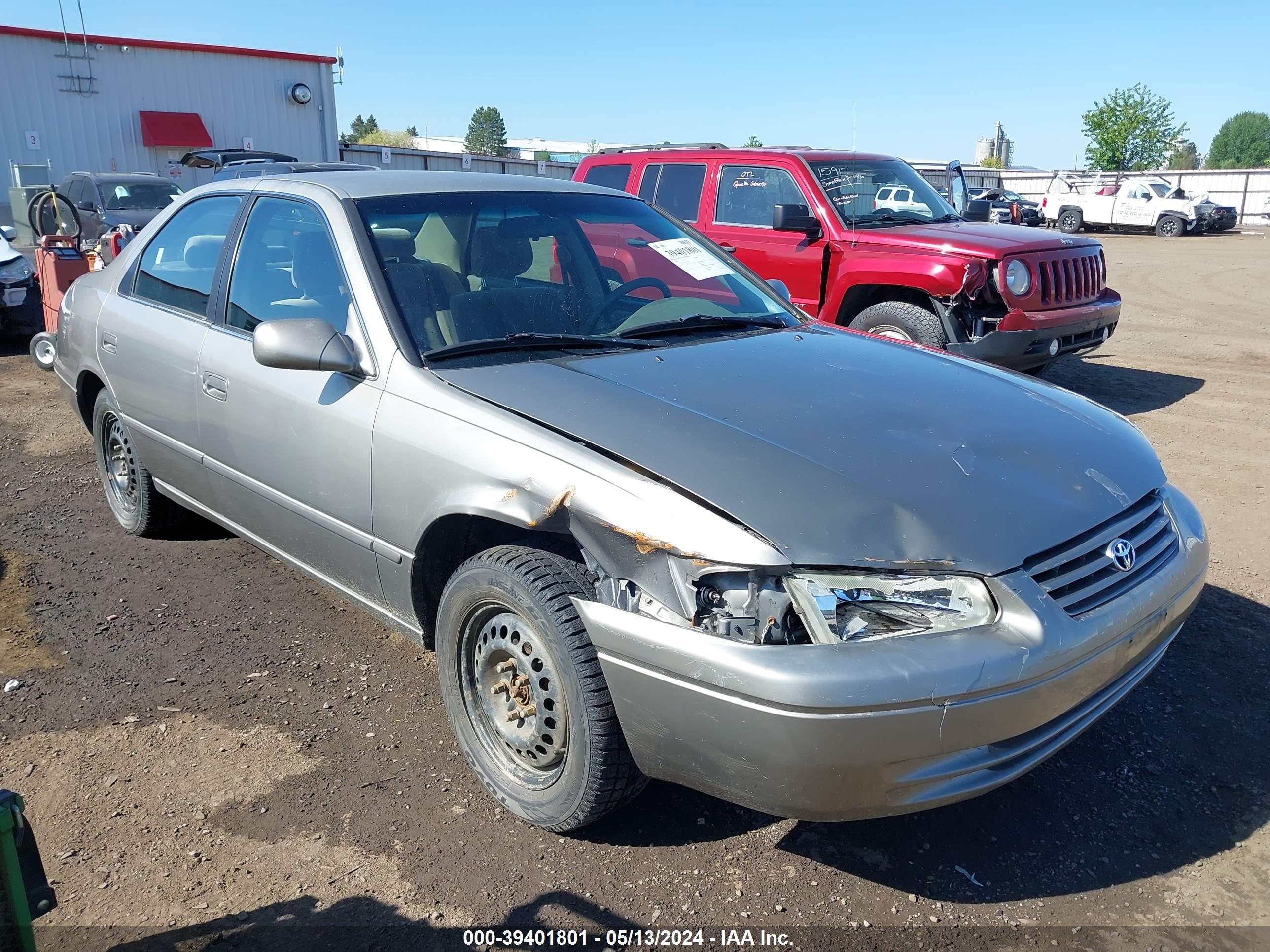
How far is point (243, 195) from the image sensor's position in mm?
3885

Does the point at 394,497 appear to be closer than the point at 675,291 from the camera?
Yes

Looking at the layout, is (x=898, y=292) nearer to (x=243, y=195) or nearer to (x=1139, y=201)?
(x=243, y=195)

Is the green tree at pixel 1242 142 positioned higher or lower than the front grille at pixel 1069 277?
higher

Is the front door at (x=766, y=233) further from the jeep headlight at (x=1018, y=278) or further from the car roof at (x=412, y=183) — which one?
the car roof at (x=412, y=183)

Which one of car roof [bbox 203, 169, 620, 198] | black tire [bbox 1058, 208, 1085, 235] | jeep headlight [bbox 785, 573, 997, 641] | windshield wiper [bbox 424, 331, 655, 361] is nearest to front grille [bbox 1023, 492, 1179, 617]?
jeep headlight [bbox 785, 573, 997, 641]

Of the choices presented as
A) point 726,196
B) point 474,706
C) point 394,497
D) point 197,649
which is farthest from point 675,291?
point 726,196

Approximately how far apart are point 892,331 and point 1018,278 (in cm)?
93

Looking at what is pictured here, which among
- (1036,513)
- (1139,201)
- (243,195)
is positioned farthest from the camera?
(1139,201)

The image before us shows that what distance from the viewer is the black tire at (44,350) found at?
5.04 meters

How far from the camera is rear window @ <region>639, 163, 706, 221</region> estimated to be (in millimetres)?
8102

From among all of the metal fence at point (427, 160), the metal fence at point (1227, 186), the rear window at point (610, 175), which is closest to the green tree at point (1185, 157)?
the metal fence at point (1227, 186)

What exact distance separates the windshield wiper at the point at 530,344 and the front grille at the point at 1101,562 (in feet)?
4.70

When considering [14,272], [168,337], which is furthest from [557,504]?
[14,272]

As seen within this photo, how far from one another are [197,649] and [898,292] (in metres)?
5.35
